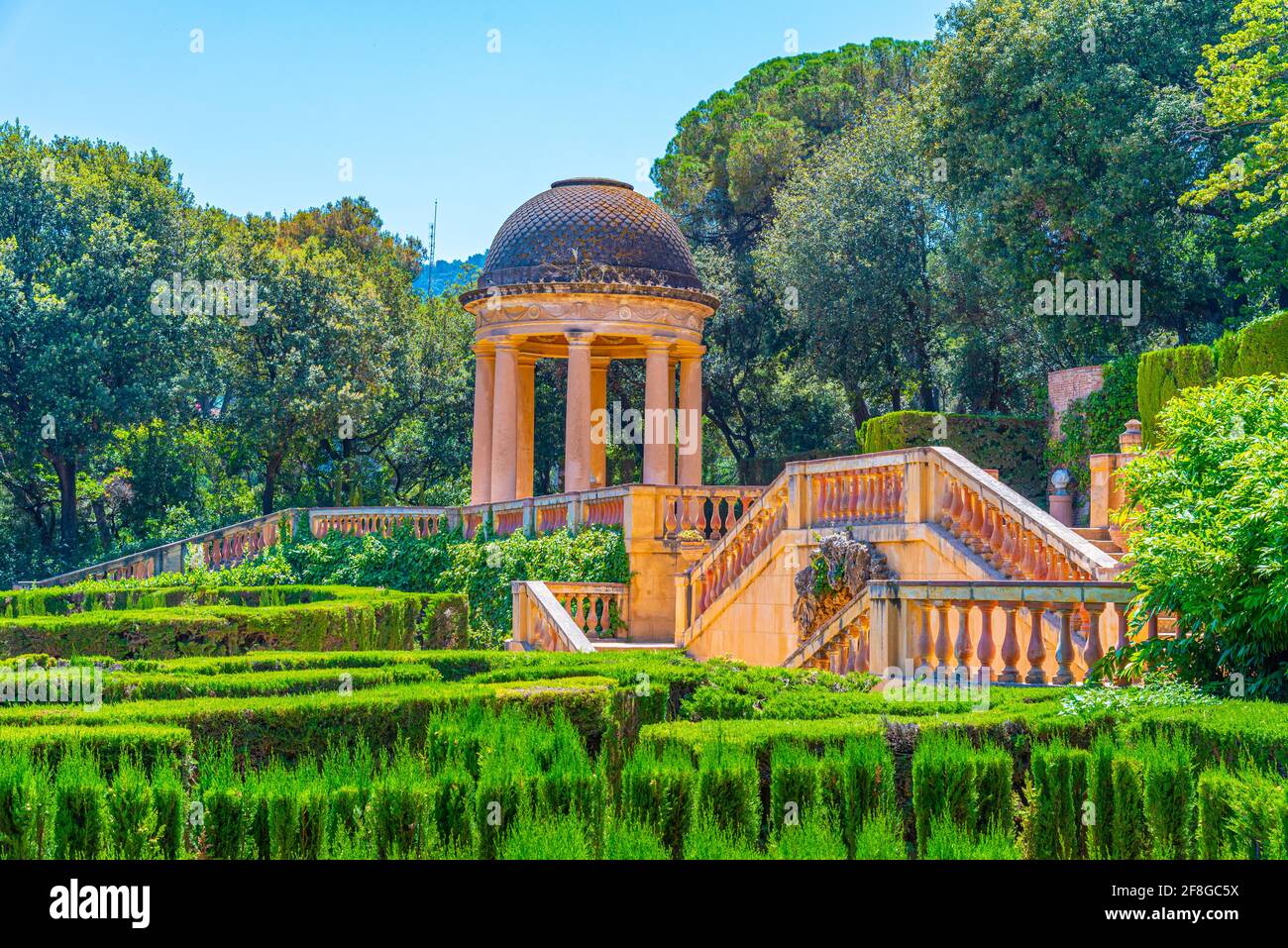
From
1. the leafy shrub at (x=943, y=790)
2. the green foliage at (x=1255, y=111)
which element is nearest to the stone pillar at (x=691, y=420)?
the green foliage at (x=1255, y=111)

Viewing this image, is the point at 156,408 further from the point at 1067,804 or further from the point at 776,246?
the point at 1067,804

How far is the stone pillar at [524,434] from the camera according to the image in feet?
121

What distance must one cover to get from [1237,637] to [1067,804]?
365 centimetres

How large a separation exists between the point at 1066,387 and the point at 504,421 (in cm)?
1347

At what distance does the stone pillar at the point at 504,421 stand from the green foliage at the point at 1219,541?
23.3m

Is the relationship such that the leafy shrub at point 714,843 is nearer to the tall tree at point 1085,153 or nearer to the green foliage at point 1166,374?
the green foliage at point 1166,374

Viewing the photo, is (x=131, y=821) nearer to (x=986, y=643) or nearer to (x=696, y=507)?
(x=986, y=643)

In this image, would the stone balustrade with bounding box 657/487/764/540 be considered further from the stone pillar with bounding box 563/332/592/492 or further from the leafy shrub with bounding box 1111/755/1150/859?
the leafy shrub with bounding box 1111/755/1150/859

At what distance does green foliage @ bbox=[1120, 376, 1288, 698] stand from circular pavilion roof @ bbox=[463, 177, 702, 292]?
871 inches

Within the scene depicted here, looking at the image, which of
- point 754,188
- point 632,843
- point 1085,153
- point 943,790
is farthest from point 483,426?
point 632,843

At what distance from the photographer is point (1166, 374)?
28922 millimetres

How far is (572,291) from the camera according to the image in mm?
33531
